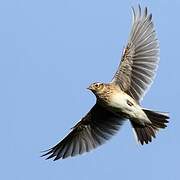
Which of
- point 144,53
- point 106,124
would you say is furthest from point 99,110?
point 144,53

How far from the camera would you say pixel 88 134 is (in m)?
13.0

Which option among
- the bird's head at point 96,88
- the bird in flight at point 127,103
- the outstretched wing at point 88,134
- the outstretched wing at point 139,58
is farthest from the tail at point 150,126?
the bird's head at point 96,88

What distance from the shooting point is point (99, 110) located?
12586 mm

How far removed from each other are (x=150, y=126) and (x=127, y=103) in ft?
2.01

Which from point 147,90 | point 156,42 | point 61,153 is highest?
point 156,42

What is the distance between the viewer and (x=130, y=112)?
38.2 feet

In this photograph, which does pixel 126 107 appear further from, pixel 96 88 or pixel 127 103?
pixel 96 88

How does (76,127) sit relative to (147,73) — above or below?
below

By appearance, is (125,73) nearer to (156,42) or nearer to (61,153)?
(156,42)

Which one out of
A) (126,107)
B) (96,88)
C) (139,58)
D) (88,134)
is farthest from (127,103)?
(88,134)

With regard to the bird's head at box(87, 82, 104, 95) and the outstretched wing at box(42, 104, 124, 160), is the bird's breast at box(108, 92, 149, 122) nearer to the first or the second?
the bird's head at box(87, 82, 104, 95)

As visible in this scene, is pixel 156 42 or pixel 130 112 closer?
pixel 130 112

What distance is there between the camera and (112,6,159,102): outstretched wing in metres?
12.3

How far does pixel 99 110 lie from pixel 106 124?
1.47 ft
